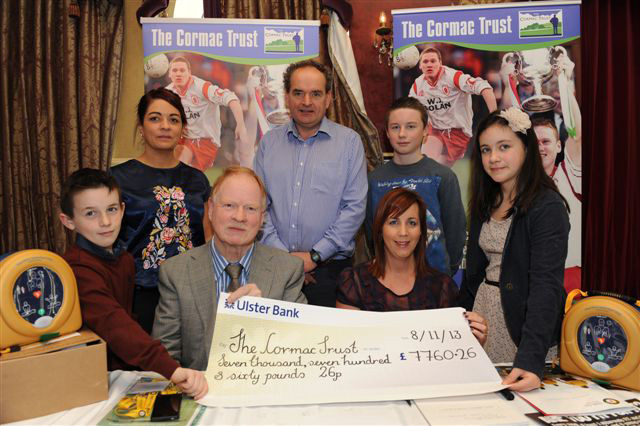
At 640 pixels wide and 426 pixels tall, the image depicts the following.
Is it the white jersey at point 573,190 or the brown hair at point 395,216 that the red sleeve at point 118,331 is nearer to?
the brown hair at point 395,216

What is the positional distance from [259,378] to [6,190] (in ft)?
15.6

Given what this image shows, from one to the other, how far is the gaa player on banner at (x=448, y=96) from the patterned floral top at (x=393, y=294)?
7.61 ft

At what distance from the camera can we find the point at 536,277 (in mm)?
1795

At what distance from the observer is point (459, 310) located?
1.65 m

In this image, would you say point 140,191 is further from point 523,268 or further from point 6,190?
point 6,190

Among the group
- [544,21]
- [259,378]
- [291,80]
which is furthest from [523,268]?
[544,21]

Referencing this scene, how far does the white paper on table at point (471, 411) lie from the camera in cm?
134

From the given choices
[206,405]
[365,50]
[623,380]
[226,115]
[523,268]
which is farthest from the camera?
[365,50]

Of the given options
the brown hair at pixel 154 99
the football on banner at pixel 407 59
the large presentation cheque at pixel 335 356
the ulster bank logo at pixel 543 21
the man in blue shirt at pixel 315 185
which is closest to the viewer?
the large presentation cheque at pixel 335 356

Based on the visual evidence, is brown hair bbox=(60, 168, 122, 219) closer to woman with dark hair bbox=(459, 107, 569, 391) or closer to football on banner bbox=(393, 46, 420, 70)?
woman with dark hair bbox=(459, 107, 569, 391)

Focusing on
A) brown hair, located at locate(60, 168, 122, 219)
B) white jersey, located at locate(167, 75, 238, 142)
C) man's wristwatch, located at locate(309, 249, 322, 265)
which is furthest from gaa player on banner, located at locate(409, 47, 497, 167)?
brown hair, located at locate(60, 168, 122, 219)

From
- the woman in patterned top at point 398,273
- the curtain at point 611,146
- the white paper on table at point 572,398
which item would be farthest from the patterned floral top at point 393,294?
the curtain at point 611,146

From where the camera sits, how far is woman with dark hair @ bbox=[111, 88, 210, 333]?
2574 millimetres

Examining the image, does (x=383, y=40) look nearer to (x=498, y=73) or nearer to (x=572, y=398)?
(x=498, y=73)
